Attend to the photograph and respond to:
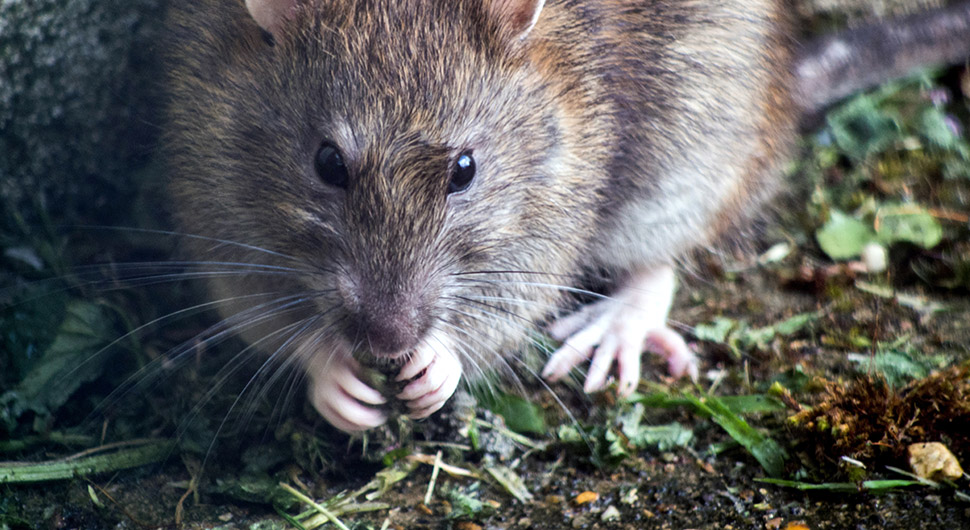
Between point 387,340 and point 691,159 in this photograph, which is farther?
point 691,159

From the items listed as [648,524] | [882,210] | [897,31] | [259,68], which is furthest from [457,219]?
[897,31]

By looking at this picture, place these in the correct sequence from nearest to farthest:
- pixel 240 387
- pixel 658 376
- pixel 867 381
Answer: pixel 867 381 → pixel 240 387 → pixel 658 376

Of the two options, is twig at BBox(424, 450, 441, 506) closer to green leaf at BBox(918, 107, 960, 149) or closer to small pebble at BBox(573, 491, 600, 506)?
small pebble at BBox(573, 491, 600, 506)

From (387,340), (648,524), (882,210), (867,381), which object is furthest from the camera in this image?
(882,210)

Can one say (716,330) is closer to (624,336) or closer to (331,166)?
(624,336)

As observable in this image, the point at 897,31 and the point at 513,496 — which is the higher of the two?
the point at 897,31

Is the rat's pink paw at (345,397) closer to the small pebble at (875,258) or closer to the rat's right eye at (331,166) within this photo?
the rat's right eye at (331,166)

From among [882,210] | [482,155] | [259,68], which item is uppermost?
[259,68]

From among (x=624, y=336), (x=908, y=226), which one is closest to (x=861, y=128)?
(x=908, y=226)

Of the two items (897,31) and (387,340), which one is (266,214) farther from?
(897,31)
